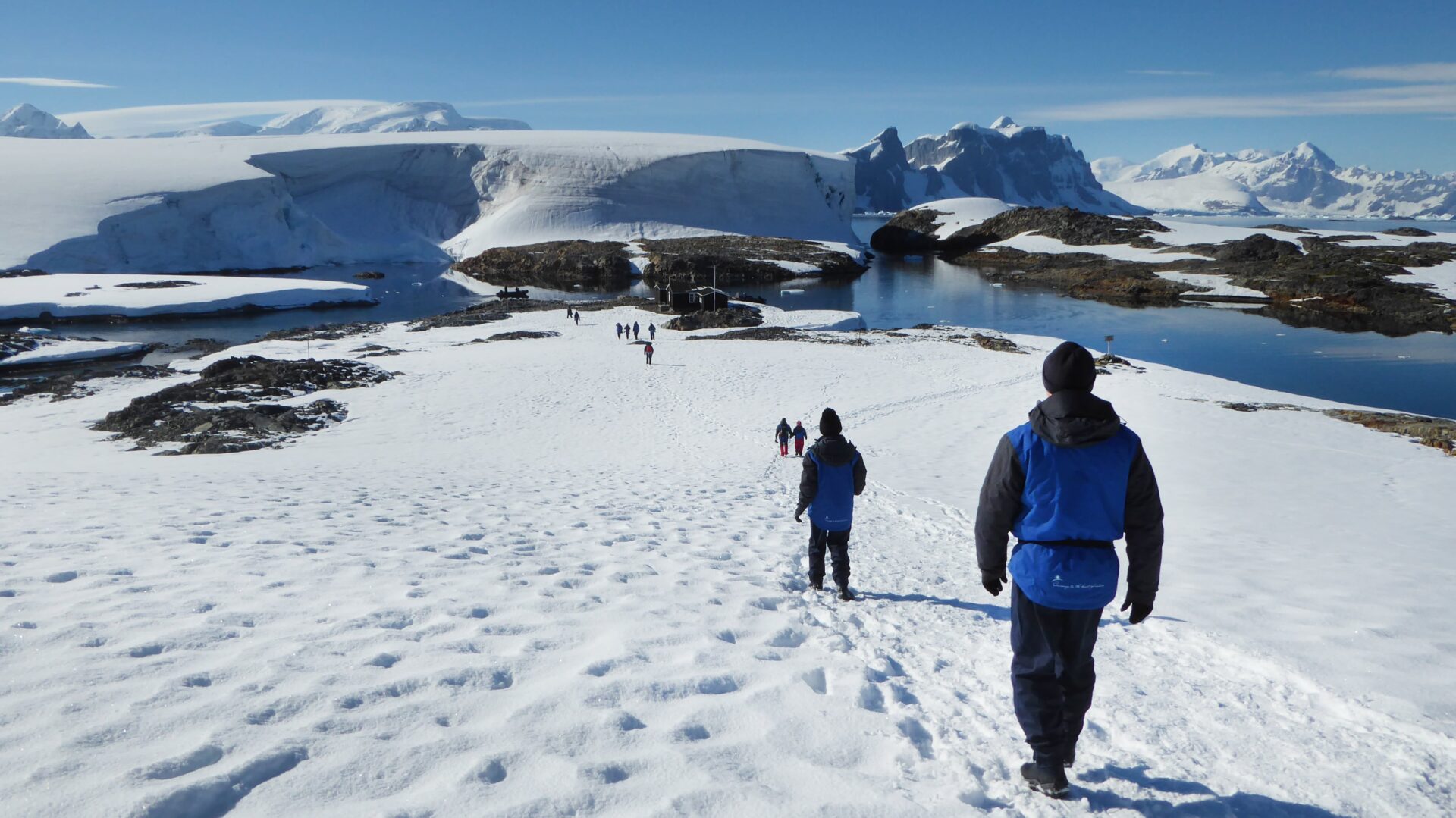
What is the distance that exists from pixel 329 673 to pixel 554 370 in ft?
68.6

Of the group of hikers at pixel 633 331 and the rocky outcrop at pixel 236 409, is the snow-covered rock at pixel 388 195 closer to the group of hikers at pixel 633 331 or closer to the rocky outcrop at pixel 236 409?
the group of hikers at pixel 633 331

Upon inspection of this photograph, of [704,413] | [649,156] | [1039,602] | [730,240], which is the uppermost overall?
[649,156]

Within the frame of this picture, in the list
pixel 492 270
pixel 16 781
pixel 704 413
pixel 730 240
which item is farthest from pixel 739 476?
pixel 730 240

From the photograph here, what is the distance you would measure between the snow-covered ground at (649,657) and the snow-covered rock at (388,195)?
60944mm

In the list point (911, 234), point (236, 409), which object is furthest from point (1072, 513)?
point (911, 234)

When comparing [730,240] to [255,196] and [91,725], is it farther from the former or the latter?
[91,725]

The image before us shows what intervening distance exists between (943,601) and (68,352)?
113 ft

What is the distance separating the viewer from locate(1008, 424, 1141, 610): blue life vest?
2.87 meters

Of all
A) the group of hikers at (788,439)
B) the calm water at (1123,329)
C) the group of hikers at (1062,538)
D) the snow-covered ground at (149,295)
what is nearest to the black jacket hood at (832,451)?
the group of hikers at (1062,538)

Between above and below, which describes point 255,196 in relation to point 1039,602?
above

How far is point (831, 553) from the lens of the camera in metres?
5.71

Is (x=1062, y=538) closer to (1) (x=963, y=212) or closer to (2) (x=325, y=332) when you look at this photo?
(2) (x=325, y=332)

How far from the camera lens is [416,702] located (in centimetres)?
331

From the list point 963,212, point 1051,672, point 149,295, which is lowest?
point 1051,672
